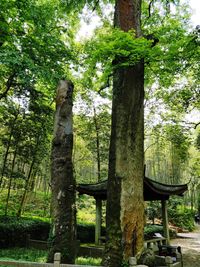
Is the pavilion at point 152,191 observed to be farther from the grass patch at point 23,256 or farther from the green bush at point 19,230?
the green bush at point 19,230

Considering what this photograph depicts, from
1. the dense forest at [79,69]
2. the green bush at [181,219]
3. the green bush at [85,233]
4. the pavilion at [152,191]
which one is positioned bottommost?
the green bush at [85,233]

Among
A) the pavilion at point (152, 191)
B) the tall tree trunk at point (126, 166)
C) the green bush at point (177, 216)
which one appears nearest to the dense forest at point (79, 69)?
the tall tree trunk at point (126, 166)

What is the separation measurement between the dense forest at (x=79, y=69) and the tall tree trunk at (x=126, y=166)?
316 millimetres

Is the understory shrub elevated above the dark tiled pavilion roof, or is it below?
below

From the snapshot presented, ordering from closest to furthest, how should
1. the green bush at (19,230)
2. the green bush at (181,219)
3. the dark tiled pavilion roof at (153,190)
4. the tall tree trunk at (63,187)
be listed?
the tall tree trunk at (63,187) → the dark tiled pavilion roof at (153,190) → the green bush at (19,230) → the green bush at (181,219)

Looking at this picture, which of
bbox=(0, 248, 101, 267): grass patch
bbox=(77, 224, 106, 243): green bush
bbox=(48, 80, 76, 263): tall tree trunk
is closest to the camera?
bbox=(48, 80, 76, 263): tall tree trunk

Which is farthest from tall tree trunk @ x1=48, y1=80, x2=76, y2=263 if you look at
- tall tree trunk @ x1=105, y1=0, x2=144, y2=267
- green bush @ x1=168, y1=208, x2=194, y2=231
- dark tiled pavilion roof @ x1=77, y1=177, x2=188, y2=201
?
green bush @ x1=168, y1=208, x2=194, y2=231

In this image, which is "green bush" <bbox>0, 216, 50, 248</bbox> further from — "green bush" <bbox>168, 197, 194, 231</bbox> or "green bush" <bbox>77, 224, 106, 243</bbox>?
"green bush" <bbox>168, 197, 194, 231</bbox>

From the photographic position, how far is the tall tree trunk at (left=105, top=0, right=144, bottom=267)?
4.76 metres

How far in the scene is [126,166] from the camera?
5074 mm

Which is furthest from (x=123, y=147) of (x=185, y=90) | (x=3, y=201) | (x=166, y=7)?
(x=3, y=201)

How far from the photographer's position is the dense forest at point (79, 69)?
519 cm

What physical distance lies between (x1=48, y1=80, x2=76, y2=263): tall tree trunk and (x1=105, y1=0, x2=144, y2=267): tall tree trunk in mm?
689

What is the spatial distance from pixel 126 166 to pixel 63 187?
1.25 metres
